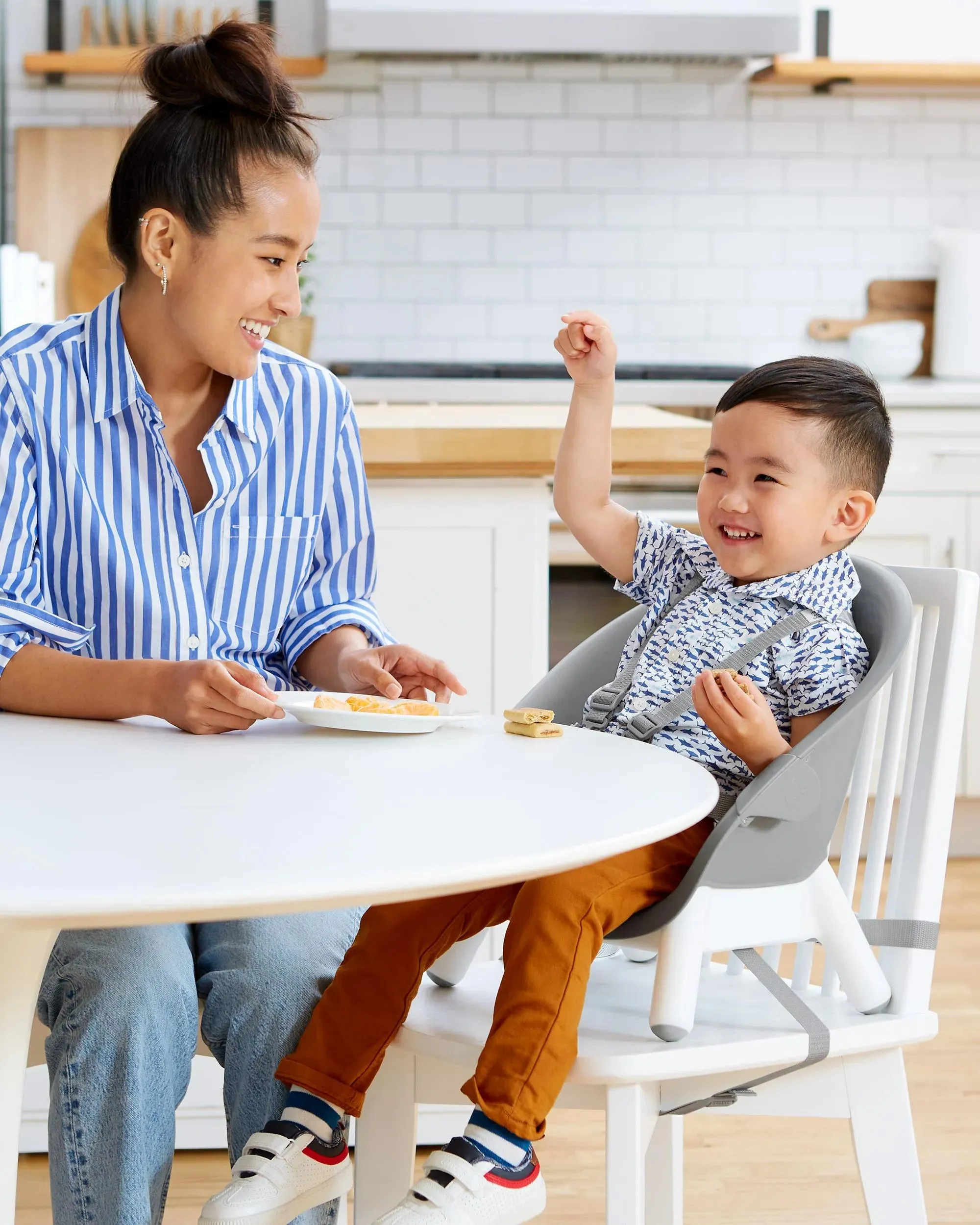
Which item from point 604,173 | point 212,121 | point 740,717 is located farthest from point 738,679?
point 604,173

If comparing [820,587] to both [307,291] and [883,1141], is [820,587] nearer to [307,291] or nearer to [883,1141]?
[883,1141]

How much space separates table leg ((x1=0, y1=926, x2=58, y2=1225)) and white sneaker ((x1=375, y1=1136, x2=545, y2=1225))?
0.90ft

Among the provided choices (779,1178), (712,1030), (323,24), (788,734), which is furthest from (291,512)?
(323,24)

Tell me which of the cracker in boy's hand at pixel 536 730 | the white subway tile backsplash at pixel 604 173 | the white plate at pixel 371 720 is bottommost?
the cracker in boy's hand at pixel 536 730

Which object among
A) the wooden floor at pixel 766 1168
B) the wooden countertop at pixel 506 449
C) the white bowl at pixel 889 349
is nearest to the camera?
the wooden floor at pixel 766 1168

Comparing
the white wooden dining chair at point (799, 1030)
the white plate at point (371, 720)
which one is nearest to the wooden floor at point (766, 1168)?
the white wooden dining chair at point (799, 1030)

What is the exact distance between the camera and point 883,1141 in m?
1.26

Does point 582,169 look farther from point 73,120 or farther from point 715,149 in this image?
point 73,120

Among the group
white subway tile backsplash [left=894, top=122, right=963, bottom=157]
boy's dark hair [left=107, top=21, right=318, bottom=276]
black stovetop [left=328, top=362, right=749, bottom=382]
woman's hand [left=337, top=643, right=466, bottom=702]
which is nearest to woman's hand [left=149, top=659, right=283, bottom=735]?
woman's hand [left=337, top=643, right=466, bottom=702]

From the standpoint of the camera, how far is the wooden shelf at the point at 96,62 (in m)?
4.45

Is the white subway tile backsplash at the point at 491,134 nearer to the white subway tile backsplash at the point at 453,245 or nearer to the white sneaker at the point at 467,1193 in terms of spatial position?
the white subway tile backsplash at the point at 453,245

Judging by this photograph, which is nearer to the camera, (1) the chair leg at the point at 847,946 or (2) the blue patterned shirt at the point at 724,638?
(1) the chair leg at the point at 847,946

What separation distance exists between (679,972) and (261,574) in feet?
2.12

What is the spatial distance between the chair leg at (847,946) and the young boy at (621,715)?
12 cm
